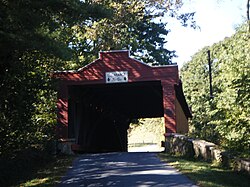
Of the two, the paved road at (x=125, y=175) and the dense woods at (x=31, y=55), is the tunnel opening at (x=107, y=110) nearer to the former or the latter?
the dense woods at (x=31, y=55)

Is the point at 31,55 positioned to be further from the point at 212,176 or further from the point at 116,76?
the point at 116,76

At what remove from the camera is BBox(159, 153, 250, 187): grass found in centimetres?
943

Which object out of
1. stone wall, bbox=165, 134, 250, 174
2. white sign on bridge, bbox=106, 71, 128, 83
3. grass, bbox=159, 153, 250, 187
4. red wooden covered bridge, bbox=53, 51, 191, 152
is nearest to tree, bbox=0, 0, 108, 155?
grass, bbox=159, 153, 250, 187

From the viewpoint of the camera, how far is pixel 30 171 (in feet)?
39.8

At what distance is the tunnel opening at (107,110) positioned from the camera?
22452mm

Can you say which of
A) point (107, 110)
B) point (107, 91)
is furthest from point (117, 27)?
point (107, 110)

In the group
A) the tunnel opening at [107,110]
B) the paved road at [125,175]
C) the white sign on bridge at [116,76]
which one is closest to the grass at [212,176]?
the paved road at [125,175]

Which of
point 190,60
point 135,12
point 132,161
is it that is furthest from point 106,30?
point 190,60

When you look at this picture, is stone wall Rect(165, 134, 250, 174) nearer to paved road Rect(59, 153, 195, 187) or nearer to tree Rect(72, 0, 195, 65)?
paved road Rect(59, 153, 195, 187)

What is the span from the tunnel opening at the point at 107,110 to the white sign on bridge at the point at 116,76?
1283mm

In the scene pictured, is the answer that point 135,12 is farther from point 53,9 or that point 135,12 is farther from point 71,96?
point 53,9

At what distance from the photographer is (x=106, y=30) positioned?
85.6 ft

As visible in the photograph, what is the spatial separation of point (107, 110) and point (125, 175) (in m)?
24.3

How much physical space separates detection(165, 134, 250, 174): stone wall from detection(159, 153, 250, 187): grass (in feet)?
1.00
